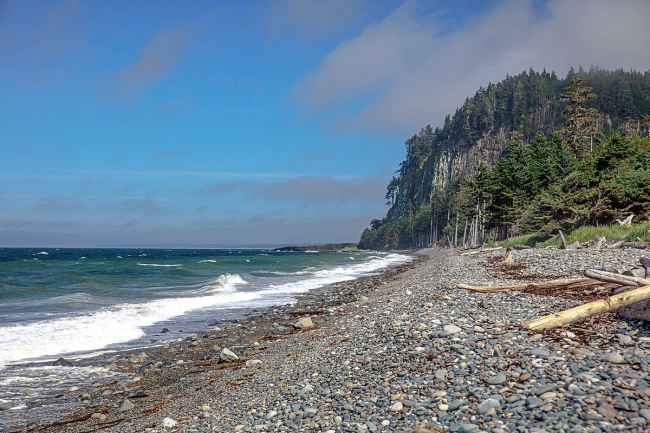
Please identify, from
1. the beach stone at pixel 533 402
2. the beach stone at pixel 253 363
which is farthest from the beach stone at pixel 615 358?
the beach stone at pixel 253 363

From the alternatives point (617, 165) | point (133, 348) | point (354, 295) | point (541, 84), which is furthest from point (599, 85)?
point (133, 348)

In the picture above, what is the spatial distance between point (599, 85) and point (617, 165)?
127 meters

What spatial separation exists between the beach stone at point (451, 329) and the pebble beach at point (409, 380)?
0.04m

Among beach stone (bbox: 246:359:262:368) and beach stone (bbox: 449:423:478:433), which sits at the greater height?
beach stone (bbox: 449:423:478:433)

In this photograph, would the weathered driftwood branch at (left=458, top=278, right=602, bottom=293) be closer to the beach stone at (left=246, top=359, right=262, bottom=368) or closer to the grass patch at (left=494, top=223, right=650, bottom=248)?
the beach stone at (left=246, top=359, right=262, bottom=368)

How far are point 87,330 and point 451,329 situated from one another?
574 inches

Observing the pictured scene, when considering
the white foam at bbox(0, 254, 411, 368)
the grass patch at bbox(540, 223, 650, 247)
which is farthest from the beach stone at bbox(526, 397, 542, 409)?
the grass patch at bbox(540, 223, 650, 247)

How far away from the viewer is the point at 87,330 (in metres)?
18.1

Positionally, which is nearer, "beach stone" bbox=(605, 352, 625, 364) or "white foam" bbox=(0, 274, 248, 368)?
"beach stone" bbox=(605, 352, 625, 364)

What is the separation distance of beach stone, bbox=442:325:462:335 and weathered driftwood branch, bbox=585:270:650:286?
353cm

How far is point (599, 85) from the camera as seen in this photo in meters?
145

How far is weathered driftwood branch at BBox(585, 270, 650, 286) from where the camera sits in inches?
366

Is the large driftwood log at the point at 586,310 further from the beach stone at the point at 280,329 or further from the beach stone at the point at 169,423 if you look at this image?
the beach stone at the point at 280,329

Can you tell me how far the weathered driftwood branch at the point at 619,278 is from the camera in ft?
30.5
